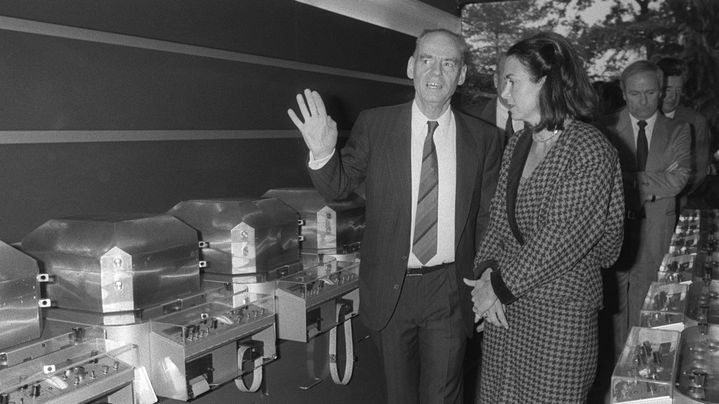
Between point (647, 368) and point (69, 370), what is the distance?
122 cm

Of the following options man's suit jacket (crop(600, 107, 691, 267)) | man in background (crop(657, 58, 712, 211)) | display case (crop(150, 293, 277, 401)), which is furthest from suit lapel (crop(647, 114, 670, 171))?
display case (crop(150, 293, 277, 401))

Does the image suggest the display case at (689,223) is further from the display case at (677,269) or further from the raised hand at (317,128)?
the raised hand at (317,128)

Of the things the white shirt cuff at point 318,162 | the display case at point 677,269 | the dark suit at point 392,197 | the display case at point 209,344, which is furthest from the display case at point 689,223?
the display case at point 209,344

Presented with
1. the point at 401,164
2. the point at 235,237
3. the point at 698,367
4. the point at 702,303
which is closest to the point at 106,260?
the point at 235,237

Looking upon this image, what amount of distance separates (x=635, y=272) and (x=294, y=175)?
186 cm

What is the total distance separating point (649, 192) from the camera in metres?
3.57

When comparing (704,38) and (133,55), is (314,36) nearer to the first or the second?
(133,55)

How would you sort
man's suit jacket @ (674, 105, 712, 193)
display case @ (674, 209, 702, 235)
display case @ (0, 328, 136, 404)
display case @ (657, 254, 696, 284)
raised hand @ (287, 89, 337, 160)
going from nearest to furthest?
1. display case @ (0, 328, 136, 404)
2. raised hand @ (287, 89, 337, 160)
3. display case @ (657, 254, 696, 284)
4. display case @ (674, 209, 702, 235)
5. man's suit jacket @ (674, 105, 712, 193)

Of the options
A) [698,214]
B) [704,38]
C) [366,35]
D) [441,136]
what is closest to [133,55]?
[441,136]

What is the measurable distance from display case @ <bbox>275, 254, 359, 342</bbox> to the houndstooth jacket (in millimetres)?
628

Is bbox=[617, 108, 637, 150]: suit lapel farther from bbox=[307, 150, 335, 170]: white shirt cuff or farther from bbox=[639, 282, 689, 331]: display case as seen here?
bbox=[307, 150, 335, 170]: white shirt cuff

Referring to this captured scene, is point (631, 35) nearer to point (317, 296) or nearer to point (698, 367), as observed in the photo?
point (317, 296)

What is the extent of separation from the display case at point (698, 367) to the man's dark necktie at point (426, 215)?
2.38ft

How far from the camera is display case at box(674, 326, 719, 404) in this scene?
1.48 m
